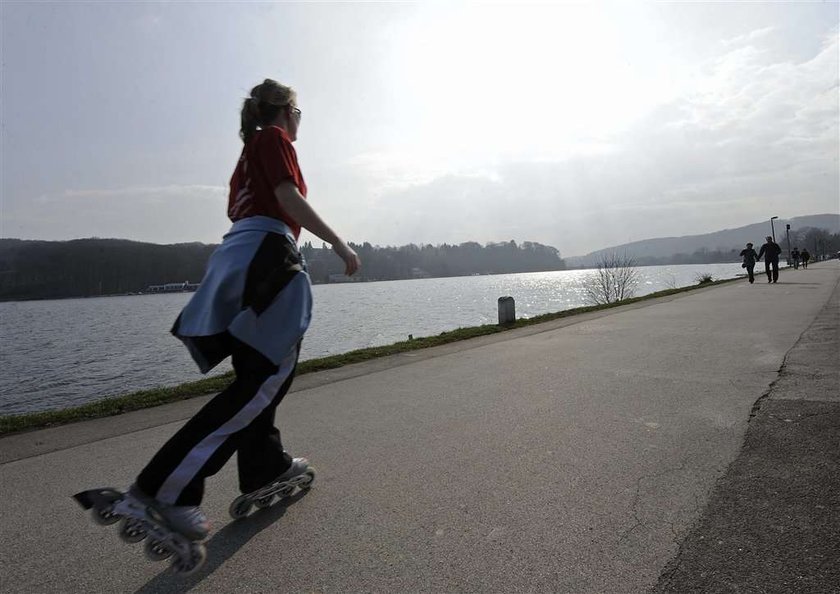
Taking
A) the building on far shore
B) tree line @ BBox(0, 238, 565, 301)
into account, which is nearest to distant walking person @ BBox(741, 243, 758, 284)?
tree line @ BBox(0, 238, 565, 301)

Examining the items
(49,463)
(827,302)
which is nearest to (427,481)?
(49,463)

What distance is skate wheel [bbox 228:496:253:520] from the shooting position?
242 centimetres

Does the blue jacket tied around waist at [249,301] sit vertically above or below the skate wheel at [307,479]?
above

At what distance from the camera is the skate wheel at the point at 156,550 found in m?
1.96

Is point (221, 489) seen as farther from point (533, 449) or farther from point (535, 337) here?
point (535, 337)

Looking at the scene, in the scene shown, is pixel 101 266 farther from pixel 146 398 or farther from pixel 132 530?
pixel 132 530

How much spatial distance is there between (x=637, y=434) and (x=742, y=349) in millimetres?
4256

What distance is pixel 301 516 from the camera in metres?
2.47

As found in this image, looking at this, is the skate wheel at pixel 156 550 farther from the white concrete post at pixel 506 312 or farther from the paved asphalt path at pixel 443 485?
the white concrete post at pixel 506 312

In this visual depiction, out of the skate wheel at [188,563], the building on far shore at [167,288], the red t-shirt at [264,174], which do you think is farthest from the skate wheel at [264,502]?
the building on far shore at [167,288]

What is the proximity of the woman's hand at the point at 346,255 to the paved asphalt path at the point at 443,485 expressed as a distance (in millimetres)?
1194

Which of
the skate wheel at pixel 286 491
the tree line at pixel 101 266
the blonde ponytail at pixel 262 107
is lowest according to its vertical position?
the skate wheel at pixel 286 491

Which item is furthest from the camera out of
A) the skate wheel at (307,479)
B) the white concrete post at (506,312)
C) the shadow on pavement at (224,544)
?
the white concrete post at (506,312)

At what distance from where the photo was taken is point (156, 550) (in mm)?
1970
